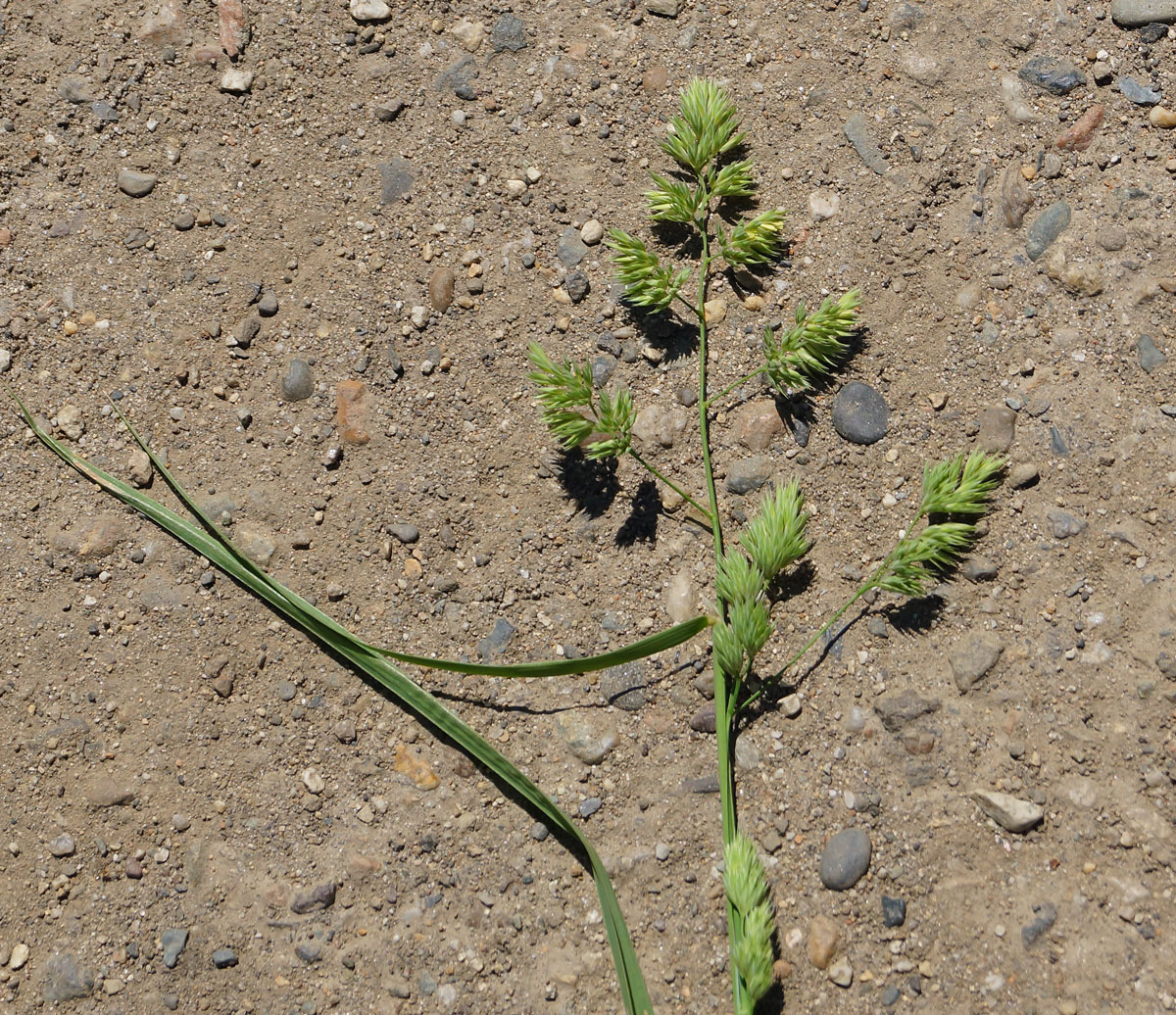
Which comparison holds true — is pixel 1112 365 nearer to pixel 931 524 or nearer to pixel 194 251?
pixel 931 524

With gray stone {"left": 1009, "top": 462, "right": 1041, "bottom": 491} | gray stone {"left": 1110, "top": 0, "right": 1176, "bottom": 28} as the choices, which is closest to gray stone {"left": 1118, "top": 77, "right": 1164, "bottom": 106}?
gray stone {"left": 1110, "top": 0, "right": 1176, "bottom": 28}

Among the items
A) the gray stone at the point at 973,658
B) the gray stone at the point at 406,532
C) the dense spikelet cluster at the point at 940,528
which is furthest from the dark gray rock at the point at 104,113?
the gray stone at the point at 973,658

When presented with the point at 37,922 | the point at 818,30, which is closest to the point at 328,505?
the point at 37,922

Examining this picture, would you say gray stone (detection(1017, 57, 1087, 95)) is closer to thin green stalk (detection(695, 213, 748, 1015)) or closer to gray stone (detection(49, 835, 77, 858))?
thin green stalk (detection(695, 213, 748, 1015))

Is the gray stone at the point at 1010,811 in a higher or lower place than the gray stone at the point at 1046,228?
lower

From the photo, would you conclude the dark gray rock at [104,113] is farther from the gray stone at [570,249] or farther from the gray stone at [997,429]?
the gray stone at [997,429]

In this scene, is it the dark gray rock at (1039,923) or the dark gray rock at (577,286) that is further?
the dark gray rock at (577,286)
